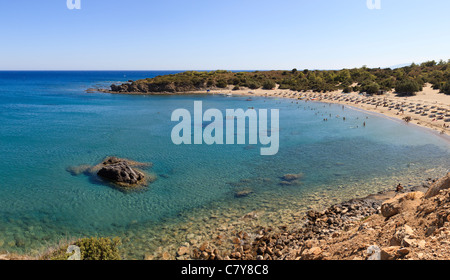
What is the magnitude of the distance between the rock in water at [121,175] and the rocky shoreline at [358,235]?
1136 cm

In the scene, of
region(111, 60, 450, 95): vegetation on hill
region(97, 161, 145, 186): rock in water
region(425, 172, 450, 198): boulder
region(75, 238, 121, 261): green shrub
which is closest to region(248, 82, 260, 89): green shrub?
region(111, 60, 450, 95): vegetation on hill

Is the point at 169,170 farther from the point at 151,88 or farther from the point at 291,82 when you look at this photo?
the point at 291,82

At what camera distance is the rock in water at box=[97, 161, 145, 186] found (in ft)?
81.9

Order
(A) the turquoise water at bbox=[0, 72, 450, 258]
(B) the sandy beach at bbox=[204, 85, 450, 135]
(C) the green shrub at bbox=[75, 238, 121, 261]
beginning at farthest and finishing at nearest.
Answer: (B) the sandy beach at bbox=[204, 85, 450, 135]
(A) the turquoise water at bbox=[0, 72, 450, 258]
(C) the green shrub at bbox=[75, 238, 121, 261]

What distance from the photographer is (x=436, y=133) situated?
4169 centimetres

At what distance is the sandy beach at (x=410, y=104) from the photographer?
157ft

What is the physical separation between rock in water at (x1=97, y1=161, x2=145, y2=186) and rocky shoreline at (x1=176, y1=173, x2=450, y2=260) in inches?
447

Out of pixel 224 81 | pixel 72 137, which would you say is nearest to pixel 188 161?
pixel 72 137

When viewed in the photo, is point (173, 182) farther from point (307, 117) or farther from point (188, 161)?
point (307, 117)

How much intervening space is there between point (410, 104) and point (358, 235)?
208 feet

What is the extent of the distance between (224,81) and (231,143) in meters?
92.6

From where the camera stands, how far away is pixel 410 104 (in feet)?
207

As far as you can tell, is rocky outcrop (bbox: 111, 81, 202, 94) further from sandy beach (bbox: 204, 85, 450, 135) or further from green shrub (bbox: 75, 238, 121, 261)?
green shrub (bbox: 75, 238, 121, 261)

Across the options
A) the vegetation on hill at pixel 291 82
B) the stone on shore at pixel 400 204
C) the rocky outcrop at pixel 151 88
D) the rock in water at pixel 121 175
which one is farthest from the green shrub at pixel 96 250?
the rocky outcrop at pixel 151 88
